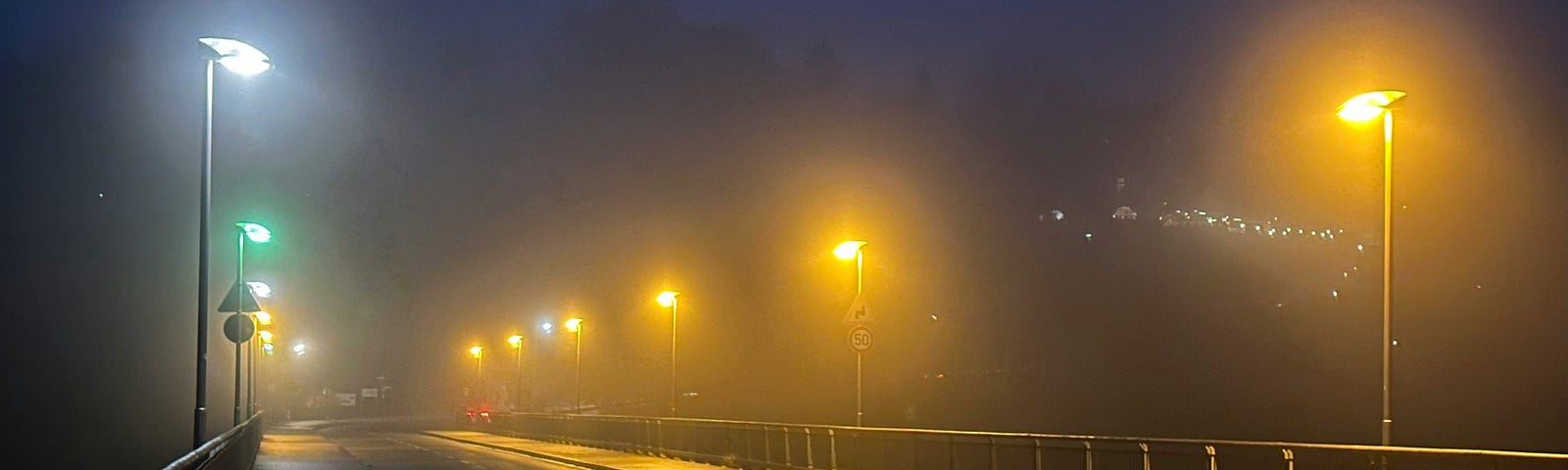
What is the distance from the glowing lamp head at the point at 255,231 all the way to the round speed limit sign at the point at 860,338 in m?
19.9

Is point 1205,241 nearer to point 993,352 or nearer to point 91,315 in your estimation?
point 993,352

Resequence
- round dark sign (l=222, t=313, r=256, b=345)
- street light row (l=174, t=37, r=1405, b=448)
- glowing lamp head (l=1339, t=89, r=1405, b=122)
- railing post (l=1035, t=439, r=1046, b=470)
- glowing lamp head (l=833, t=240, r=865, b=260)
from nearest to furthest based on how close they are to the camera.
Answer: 1. glowing lamp head (l=1339, t=89, r=1405, b=122)
2. street light row (l=174, t=37, r=1405, b=448)
3. railing post (l=1035, t=439, r=1046, b=470)
4. round dark sign (l=222, t=313, r=256, b=345)
5. glowing lamp head (l=833, t=240, r=865, b=260)

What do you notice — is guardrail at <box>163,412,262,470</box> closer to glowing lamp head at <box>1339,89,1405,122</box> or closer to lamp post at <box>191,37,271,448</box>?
lamp post at <box>191,37,271,448</box>

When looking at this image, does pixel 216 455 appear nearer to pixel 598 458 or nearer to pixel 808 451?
pixel 808 451

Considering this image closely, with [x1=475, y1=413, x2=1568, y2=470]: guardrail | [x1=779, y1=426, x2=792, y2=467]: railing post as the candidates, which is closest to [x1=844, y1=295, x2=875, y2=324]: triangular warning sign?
[x1=475, y1=413, x2=1568, y2=470]: guardrail

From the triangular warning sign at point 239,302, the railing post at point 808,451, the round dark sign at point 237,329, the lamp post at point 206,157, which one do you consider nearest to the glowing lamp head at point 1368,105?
the railing post at point 808,451

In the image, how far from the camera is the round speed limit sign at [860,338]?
92.7 feet

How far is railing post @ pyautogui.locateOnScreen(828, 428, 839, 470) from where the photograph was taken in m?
29.7

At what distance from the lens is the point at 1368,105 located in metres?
21.0

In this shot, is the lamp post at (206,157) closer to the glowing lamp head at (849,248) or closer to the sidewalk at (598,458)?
the sidewalk at (598,458)

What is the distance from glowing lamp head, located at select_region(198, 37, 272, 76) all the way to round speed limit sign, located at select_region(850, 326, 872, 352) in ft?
35.4

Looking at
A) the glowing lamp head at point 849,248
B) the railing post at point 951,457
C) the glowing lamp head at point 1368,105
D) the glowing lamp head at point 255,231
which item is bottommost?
the railing post at point 951,457

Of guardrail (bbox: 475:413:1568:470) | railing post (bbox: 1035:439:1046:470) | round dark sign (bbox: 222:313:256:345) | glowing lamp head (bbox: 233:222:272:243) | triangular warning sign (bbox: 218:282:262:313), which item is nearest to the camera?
guardrail (bbox: 475:413:1568:470)

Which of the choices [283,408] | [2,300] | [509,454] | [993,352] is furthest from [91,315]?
[509,454]
